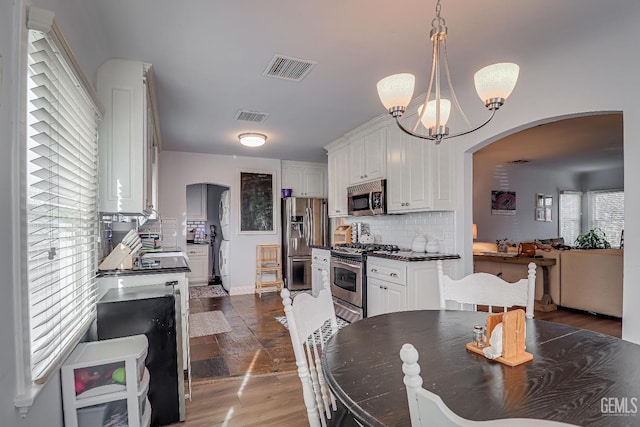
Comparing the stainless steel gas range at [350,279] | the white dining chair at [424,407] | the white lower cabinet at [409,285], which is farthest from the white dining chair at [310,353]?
the stainless steel gas range at [350,279]

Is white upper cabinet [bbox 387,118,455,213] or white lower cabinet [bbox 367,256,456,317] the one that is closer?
white lower cabinet [bbox 367,256,456,317]

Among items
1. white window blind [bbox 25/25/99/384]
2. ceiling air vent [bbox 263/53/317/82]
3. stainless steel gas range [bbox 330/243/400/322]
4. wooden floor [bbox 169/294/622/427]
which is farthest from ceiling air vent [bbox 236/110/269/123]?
wooden floor [bbox 169/294/622/427]

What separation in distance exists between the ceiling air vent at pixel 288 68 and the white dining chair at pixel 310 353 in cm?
184

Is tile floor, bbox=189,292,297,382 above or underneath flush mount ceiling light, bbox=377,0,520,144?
underneath

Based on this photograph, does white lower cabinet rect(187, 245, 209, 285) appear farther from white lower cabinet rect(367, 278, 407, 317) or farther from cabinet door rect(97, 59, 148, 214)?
cabinet door rect(97, 59, 148, 214)

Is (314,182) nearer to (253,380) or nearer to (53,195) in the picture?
(253,380)

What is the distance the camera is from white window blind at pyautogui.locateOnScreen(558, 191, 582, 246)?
28.0 feet

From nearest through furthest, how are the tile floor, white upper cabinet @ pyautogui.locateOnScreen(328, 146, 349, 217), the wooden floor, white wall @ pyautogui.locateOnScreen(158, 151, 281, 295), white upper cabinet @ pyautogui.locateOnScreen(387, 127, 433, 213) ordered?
the wooden floor
the tile floor
white upper cabinet @ pyautogui.locateOnScreen(387, 127, 433, 213)
white upper cabinet @ pyautogui.locateOnScreen(328, 146, 349, 217)
white wall @ pyautogui.locateOnScreen(158, 151, 281, 295)

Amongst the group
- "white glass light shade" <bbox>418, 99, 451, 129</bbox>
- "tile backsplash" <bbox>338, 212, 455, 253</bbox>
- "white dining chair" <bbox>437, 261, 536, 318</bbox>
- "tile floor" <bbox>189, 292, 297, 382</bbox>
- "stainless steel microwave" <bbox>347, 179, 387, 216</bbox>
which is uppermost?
"white glass light shade" <bbox>418, 99, 451, 129</bbox>

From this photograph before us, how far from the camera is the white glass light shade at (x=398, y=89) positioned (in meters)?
1.74

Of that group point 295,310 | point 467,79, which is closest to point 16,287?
point 295,310

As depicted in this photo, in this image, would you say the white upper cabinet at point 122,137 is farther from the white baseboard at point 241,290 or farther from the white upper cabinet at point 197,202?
the white upper cabinet at point 197,202

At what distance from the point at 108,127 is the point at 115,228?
4.76ft

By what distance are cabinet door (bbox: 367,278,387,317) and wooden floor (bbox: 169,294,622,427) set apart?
3.29 ft
